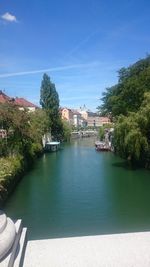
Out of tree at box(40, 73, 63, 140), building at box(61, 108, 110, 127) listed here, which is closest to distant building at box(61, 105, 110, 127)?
building at box(61, 108, 110, 127)

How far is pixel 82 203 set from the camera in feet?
58.1

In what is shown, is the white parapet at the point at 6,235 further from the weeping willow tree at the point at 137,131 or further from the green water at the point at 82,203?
the weeping willow tree at the point at 137,131

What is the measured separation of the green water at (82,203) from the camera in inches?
529

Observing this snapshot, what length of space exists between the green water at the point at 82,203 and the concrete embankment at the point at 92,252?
5.70 meters

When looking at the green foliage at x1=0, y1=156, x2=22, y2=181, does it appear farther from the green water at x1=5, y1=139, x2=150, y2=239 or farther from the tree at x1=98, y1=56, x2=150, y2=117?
the tree at x1=98, y1=56, x2=150, y2=117

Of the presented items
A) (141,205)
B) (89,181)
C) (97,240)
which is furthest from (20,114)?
(97,240)

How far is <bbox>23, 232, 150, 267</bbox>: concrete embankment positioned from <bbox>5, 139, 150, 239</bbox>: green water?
570 centimetres

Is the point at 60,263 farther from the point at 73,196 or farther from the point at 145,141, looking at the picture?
the point at 145,141

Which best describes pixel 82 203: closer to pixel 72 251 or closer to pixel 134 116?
pixel 72 251

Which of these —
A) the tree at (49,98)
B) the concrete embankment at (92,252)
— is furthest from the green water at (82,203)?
the tree at (49,98)

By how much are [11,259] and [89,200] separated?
13307 mm

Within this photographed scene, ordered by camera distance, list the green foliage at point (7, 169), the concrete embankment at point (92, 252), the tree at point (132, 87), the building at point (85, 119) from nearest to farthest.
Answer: the concrete embankment at point (92, 252) < the green foliage at point (7, 169) < the tree at point (132, 87) < the building at point (85, 119)

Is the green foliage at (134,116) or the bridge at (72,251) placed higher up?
the green foliage at (134,116)

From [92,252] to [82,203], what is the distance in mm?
11440
